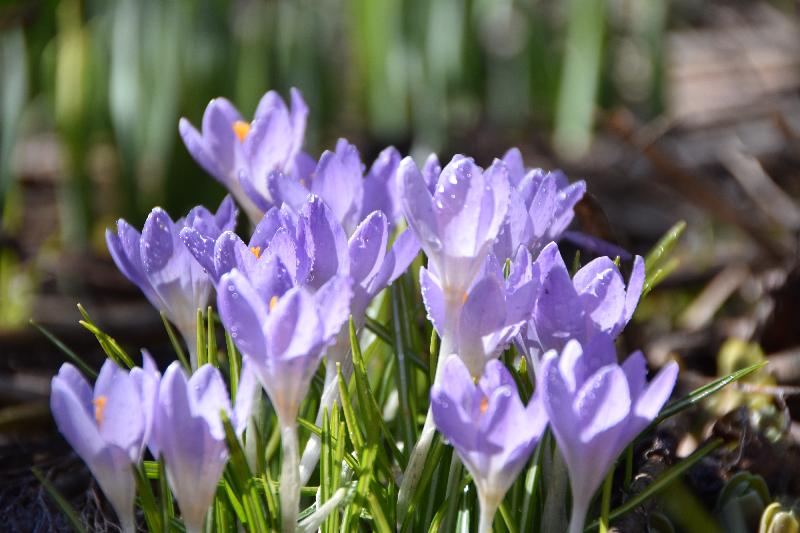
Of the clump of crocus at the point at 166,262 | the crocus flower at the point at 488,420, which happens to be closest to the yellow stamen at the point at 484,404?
the crocus flower at the point at 488,420

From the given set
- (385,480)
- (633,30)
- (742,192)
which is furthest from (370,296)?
(633,30)

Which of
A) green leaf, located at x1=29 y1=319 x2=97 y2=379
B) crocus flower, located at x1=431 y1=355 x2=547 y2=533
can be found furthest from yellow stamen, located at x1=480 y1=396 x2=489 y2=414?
green leaf, located at x1=29 y1=319 x2=97 y2=379

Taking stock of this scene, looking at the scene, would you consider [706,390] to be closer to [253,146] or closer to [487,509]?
[487,509]

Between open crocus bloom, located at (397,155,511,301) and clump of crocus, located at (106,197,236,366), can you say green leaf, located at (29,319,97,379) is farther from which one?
open crocus bloom, located at (397,155,511,301)

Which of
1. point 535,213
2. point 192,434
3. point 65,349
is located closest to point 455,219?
point 535,213

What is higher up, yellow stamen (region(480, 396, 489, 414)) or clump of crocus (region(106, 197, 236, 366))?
clump of crocus (region(106, 197, 236, 366))

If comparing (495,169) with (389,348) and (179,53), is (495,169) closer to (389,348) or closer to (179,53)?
(389,348)
